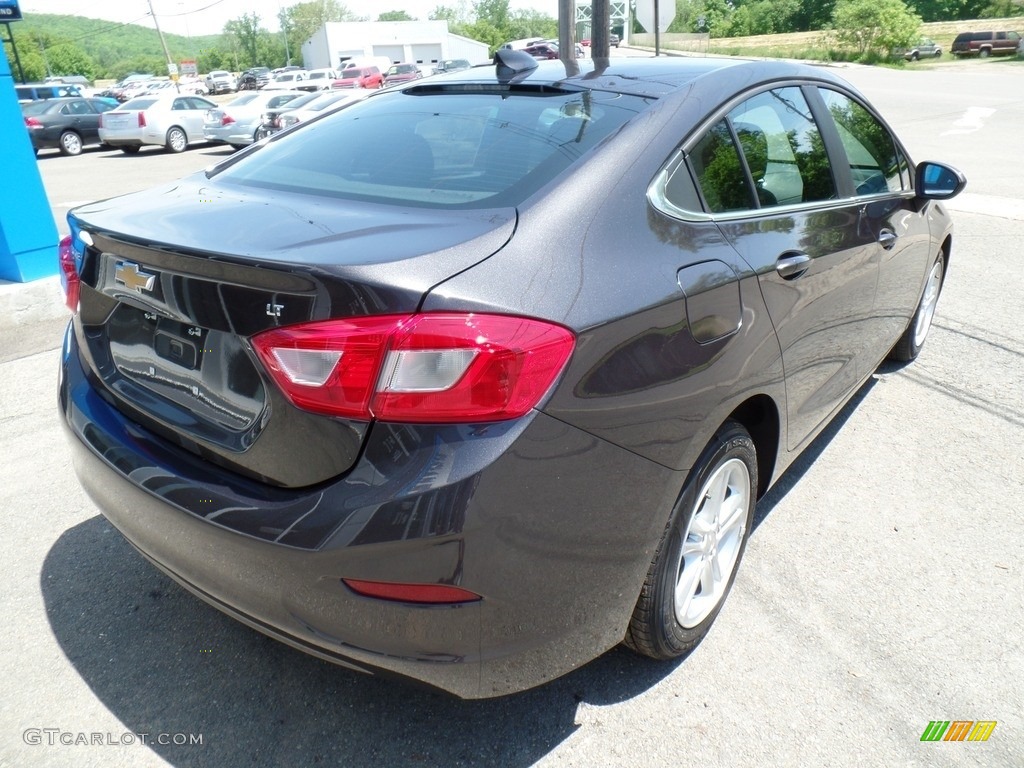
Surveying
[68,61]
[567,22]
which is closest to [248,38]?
[68,61]

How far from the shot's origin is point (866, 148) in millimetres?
3500

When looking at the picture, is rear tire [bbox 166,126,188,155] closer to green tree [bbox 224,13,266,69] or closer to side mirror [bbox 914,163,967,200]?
side mirror [bbox 914,163,967,200]

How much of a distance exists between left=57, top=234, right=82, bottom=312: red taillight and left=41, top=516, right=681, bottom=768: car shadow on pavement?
102 cm

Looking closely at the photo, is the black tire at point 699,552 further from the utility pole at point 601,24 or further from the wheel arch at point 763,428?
the utility pole at point 601,24

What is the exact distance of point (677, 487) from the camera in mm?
2105

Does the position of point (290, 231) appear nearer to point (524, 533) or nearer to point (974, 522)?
point (524, 533)

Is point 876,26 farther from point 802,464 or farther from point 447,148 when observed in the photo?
point 447,148

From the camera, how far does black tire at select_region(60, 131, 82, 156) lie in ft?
68.8

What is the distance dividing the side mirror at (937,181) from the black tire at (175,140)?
20.3m

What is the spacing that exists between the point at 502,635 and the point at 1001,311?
5.15 metres

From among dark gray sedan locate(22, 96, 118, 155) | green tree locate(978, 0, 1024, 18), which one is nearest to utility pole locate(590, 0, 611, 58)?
dark gray sedan locate(22, 96, 118, 155)

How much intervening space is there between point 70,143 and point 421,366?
23.4 meters

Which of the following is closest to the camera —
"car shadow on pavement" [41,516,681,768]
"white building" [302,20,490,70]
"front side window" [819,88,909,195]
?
"car shadow on pavement" [41,516,681,768]

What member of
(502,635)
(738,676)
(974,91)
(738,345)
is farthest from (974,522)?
(974,91)
